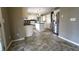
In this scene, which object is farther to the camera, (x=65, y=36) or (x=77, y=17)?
(x=65, y=36)

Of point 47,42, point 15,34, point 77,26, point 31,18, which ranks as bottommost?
point 47,42

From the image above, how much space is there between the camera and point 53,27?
3754 millimetres
